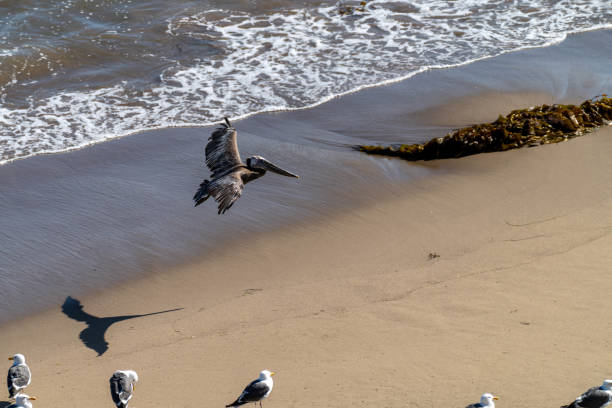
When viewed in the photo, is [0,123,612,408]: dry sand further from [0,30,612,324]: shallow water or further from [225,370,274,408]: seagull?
[0,30,612,324]: shallow water

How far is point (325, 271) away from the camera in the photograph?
21.6 ft

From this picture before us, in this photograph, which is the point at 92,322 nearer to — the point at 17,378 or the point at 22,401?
the point at 17,378

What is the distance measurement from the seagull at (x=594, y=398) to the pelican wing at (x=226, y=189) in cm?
352

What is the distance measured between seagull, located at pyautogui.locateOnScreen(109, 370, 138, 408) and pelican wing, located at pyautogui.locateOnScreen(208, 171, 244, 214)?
202 centimetres

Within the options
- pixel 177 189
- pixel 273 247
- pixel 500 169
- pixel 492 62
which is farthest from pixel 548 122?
pixel 177 189

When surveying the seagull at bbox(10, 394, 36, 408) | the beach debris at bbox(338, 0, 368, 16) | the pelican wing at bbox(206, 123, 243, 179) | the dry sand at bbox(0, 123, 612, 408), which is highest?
the beach debris at bbox(338, 0, 368, 16)

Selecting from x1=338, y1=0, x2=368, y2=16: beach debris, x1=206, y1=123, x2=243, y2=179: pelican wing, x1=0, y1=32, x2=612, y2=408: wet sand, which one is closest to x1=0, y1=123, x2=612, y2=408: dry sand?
x1=0, y1=32, x2=612, y2=408: wet sand

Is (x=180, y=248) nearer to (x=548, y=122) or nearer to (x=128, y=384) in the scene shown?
(x=128, y=384)

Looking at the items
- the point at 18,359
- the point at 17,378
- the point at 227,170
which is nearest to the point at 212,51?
the point at 227,170

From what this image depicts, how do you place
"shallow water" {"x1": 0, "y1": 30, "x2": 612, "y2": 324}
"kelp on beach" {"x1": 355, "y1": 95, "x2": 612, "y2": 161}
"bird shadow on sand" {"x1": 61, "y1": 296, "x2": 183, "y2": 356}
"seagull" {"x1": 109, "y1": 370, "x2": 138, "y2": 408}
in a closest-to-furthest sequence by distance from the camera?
1. "seagull" {"x1": 109, "y1": 370, "x2": 138, "y2": 408}
2. "bird shadow on sand" {"x1": 61, "y1": 296, "x2": 183, "y2": 356}
3. "shallow water" {"x1": 0, "y1": 30, "x2": 612, "y2": 324}
4. "kelp on beach" {"x1": 355, "y1": 95, "x2": 612, "y2": 161}

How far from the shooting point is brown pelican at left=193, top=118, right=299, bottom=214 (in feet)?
21.7

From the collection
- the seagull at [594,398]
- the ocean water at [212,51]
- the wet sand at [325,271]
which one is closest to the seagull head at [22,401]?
the wet sand at [325,271]

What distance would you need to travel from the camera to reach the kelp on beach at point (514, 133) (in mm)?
8867

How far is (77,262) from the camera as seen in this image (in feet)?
22.5
